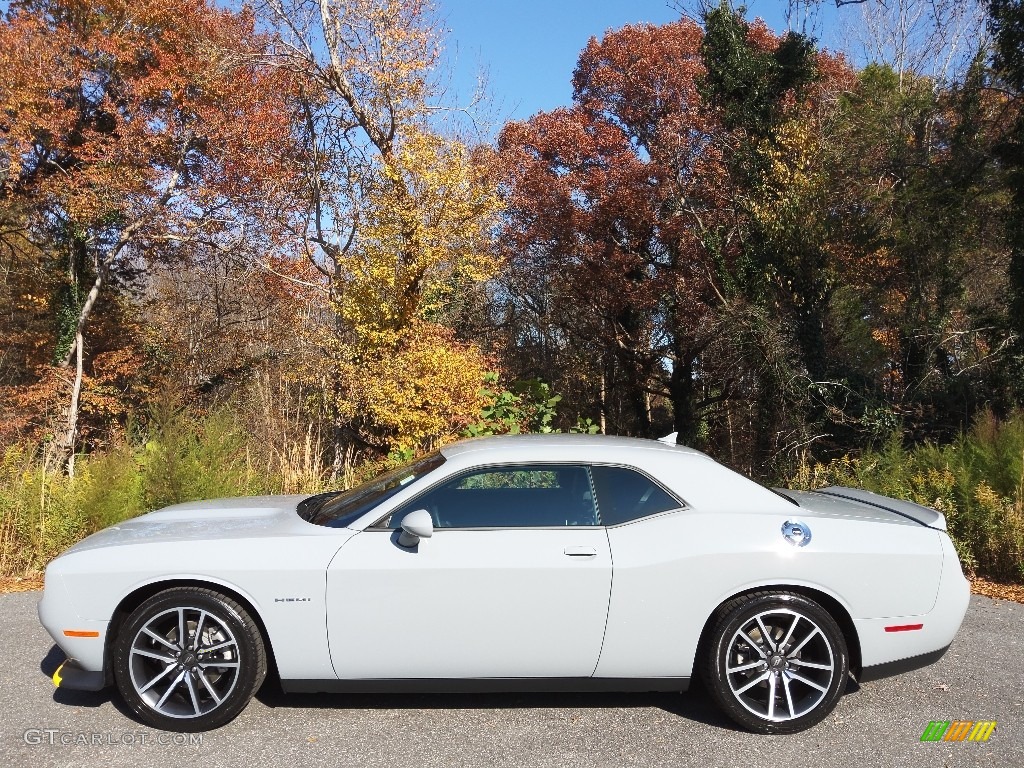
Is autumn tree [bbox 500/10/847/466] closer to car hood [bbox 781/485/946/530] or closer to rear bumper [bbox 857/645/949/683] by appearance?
car hood [bbox 781/485/946/530]

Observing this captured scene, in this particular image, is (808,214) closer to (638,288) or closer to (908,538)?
(638,288)

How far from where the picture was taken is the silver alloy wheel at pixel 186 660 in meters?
3.46

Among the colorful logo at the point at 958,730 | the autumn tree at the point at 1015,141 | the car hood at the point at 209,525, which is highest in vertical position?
the autumn tree at the point at 1015,141

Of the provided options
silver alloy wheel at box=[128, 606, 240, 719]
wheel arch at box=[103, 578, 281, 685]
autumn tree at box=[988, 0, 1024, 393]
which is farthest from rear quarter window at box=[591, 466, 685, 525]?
autumn tree at box=[988, 0, 1024, 393]

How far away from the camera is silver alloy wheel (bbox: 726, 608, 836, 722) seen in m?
3.50

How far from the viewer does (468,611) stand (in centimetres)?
344

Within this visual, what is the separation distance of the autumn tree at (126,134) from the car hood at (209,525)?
11.1 meters

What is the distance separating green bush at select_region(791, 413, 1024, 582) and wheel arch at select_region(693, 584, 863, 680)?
354 centimetres

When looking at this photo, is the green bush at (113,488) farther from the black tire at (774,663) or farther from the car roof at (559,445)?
the black tire at (774,663)

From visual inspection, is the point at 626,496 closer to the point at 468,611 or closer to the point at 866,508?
the point at 468,611

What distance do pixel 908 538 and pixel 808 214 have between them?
1081 cm

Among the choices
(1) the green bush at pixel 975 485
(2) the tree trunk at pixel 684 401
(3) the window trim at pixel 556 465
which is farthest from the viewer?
(2) the tree trunk at pixel 684 401

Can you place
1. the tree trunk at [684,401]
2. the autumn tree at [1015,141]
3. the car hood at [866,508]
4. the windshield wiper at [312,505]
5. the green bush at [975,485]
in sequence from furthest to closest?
the tree trunk at [684,401] < the autumn tree at [1015,141] < the green bush at [975,485] < the windshield wiper at [312,505] < the car hood at [866,508]

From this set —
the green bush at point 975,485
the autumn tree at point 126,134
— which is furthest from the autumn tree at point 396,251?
the green bush at point 975,485
